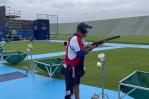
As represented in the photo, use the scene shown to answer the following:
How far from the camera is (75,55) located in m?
4.58

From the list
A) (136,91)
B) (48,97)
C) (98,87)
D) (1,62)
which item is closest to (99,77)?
(98,87)

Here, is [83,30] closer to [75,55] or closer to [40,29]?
[75,55]

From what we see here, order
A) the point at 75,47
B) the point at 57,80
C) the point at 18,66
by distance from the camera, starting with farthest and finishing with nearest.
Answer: the point at 18,66
the point at 57,80
the point at 75,47

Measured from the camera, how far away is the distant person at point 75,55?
14.6 feet

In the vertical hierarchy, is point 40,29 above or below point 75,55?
below

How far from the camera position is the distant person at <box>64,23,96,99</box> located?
4453 millimetres

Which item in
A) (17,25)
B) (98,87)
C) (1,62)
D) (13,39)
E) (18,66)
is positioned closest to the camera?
(98,87)

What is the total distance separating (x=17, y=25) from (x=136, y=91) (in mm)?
28186

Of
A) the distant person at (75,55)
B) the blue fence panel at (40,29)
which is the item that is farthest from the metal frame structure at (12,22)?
the distant person at (75,55)

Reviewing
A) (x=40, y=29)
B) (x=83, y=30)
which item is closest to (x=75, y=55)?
(x=83, y=30)

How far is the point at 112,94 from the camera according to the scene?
5859 millimetres

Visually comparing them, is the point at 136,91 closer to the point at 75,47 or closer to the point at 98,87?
the point at 75,47

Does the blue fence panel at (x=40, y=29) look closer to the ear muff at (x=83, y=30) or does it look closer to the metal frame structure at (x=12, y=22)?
the metal frame structure at (x=12, y=22)

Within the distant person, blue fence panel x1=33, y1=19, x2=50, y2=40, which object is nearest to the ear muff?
the distant person
